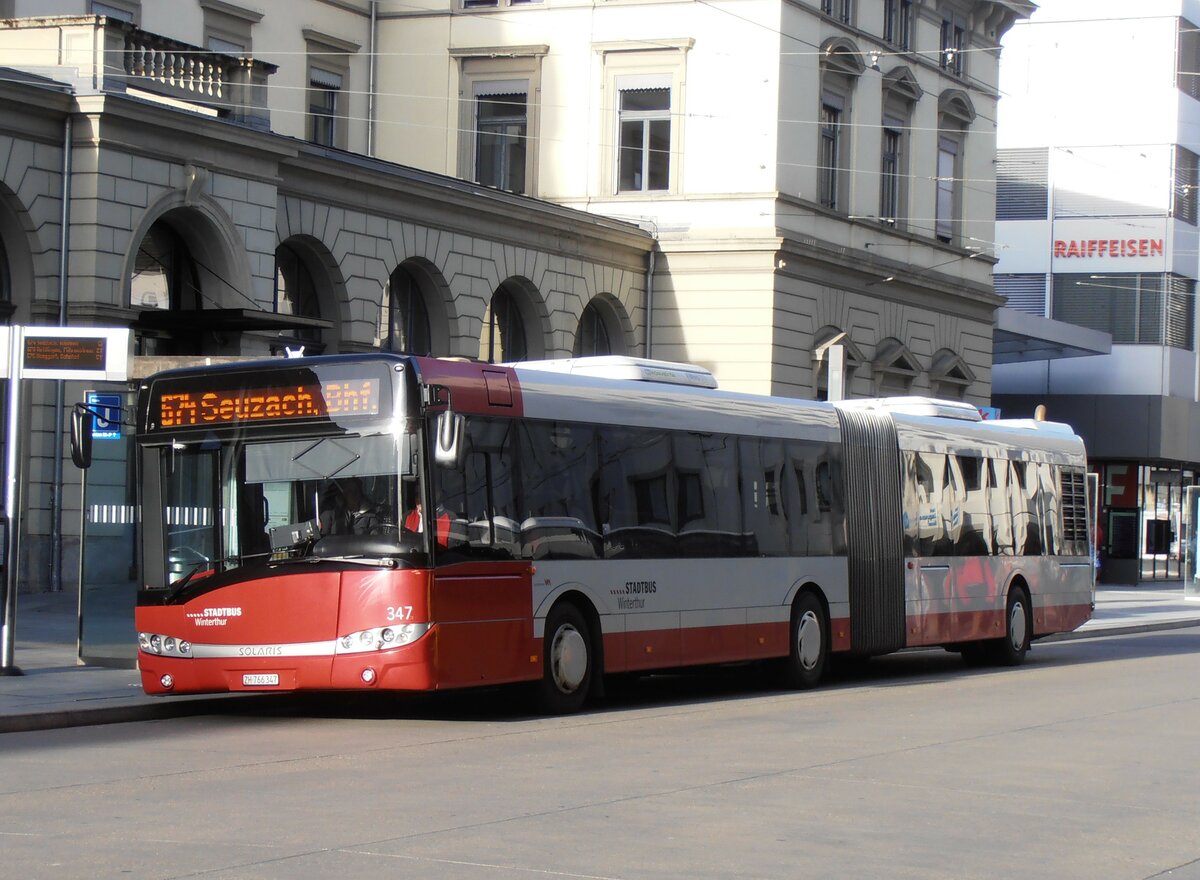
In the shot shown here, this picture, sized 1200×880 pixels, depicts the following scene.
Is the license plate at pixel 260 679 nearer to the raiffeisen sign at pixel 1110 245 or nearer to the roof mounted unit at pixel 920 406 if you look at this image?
the roof mounted unit at pixel 920 406

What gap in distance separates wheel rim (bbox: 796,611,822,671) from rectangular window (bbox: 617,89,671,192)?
68.6ft

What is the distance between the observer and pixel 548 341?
35875mm

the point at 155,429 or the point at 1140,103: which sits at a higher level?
the point at 1140,103

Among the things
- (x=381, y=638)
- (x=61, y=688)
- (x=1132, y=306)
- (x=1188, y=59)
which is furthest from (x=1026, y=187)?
(x=381, y=638)

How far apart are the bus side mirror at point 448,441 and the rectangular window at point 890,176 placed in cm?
3060

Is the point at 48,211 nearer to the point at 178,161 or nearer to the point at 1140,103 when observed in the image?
the point at 178,161

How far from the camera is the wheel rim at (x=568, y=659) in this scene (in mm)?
15785

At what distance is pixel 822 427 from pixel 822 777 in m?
8.86

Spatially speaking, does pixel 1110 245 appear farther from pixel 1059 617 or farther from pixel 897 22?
pixel 1059 617

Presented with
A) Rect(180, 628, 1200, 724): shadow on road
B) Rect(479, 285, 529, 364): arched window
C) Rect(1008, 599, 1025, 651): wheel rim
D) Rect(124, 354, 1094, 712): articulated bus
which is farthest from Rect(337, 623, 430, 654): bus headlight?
Rect(479, 285, 529, 364): arched window

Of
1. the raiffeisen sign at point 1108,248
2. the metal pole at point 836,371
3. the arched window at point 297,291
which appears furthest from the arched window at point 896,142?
the metal pole at point 836,371

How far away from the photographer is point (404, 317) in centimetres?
3344

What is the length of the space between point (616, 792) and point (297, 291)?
21.3 meters

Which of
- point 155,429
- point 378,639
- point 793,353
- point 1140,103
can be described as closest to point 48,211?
point 155,429
